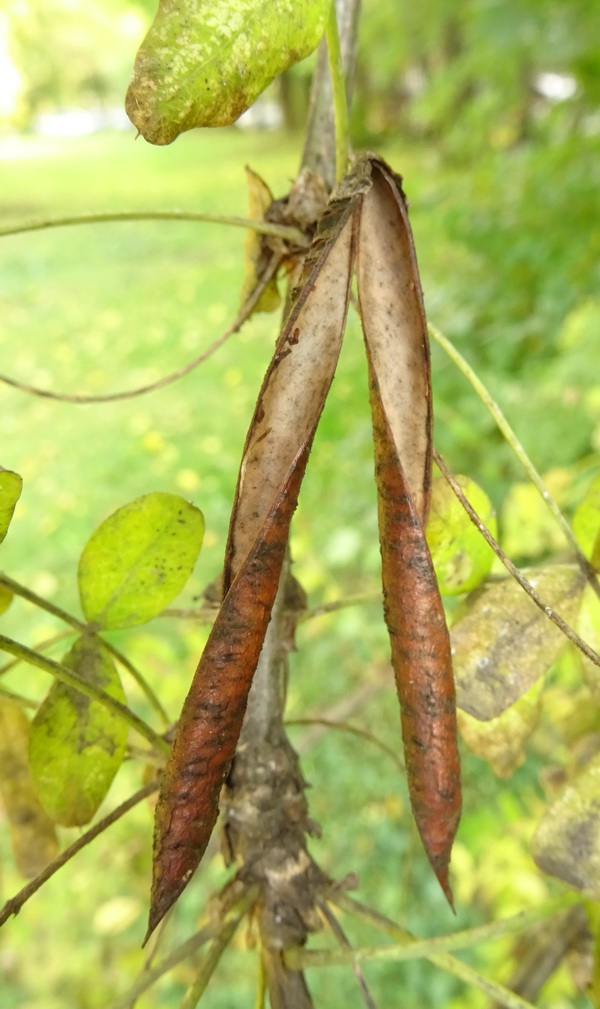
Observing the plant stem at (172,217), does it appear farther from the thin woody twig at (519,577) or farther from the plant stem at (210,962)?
the plant stem at (210,962)

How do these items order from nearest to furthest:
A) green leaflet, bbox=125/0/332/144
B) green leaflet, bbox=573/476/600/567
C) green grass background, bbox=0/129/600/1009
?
1. green leaflet, bbox=125/0/332/144
2. green leaflet, bbox=573/476/600/567
3. green grass background, bbox=0/129/600/1009

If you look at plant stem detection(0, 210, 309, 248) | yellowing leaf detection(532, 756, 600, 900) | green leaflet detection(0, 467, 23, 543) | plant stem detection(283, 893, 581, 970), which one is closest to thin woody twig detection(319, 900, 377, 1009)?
plant stem detection(283, 893, 581, 970)

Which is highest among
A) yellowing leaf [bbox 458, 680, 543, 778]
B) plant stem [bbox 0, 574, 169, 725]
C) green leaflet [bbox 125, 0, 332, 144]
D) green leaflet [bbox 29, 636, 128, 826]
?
green leaflet [bbox 125, 0, 332, 144]

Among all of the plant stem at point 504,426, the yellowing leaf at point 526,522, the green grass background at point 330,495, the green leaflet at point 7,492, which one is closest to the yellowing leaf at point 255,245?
the green grass background at point 330,495

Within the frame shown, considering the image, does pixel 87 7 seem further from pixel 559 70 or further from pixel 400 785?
pixel 400 785

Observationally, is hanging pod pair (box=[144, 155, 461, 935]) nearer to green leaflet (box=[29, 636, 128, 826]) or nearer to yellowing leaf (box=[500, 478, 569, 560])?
green leaflet (box=[29, 636, 128, 826])

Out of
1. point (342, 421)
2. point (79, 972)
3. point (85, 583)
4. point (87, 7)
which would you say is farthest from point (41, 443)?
point (87, 7)

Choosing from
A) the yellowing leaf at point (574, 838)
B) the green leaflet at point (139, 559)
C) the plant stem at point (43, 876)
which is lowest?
the yellowing leaf at point (574, 838)
